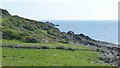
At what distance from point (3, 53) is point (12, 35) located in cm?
2598

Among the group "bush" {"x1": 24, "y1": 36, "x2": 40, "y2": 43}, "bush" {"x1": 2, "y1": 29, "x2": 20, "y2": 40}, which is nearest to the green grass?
"bush" {"x1": 24, "y1": 36, "x2": 40, "y2": 43}

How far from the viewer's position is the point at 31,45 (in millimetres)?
78688

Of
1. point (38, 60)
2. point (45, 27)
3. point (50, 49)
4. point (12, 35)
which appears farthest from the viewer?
point (45, 27)

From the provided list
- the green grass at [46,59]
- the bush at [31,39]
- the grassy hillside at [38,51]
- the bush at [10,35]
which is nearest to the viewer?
the green grass at [46,59]

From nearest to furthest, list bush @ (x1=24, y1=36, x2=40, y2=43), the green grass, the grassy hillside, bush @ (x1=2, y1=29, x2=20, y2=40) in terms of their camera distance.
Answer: the green grass
the grassy hillside
bush @ (x1=24, y1=36, x2=40, y2=43)
bush @ (x1=2, y1=29, x2=20, y2=40)

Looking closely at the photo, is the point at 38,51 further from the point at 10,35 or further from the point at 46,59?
the point at 10,35

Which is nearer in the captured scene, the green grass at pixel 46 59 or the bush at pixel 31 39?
the green grass at pixel 46 59

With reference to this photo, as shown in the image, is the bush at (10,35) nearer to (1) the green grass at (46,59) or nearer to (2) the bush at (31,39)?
(2) the bush at (31,39)

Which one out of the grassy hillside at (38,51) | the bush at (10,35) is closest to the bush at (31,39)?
the grassy hillside at (38,51)

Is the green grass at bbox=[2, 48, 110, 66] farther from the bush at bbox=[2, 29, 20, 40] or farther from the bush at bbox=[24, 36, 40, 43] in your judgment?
the bush at bbox=[2, 29, 20, 40]

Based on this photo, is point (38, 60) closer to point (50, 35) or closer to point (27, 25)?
point (50, 35)

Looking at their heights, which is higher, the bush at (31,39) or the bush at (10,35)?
the bush at (10,35)

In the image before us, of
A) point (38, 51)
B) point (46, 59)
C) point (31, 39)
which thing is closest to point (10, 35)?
point (31, 39)

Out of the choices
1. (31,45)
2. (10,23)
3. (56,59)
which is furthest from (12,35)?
(56,59)
